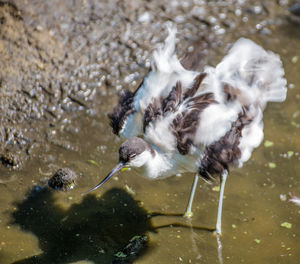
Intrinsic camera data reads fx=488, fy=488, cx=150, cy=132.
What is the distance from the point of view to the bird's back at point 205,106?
4504 millimetres

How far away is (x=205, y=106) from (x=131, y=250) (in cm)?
157

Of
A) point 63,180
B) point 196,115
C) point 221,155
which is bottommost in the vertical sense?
point 63,180

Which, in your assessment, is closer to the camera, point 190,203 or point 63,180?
point 190,203

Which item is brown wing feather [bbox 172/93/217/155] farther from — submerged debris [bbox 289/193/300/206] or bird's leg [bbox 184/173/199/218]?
submerged debris [bbox 289/193/300/206]

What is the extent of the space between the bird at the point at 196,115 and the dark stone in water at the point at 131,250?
2.11 feet

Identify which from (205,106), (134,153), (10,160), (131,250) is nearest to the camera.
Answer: (134,153)

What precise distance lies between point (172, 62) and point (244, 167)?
1633mm

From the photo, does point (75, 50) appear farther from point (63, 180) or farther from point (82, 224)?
point (82, 224)

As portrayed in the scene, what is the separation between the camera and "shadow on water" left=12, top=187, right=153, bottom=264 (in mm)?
4676

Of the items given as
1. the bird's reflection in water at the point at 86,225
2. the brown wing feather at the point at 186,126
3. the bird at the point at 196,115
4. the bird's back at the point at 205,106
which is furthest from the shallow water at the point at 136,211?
the brown wing feather at the point at 186,126

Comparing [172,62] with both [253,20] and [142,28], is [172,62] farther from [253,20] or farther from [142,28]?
[253,20]

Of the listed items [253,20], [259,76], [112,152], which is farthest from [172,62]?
[253,20]

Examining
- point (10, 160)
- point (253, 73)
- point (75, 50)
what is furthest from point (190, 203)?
point (75, 50)

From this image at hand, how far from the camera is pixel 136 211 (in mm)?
5254
